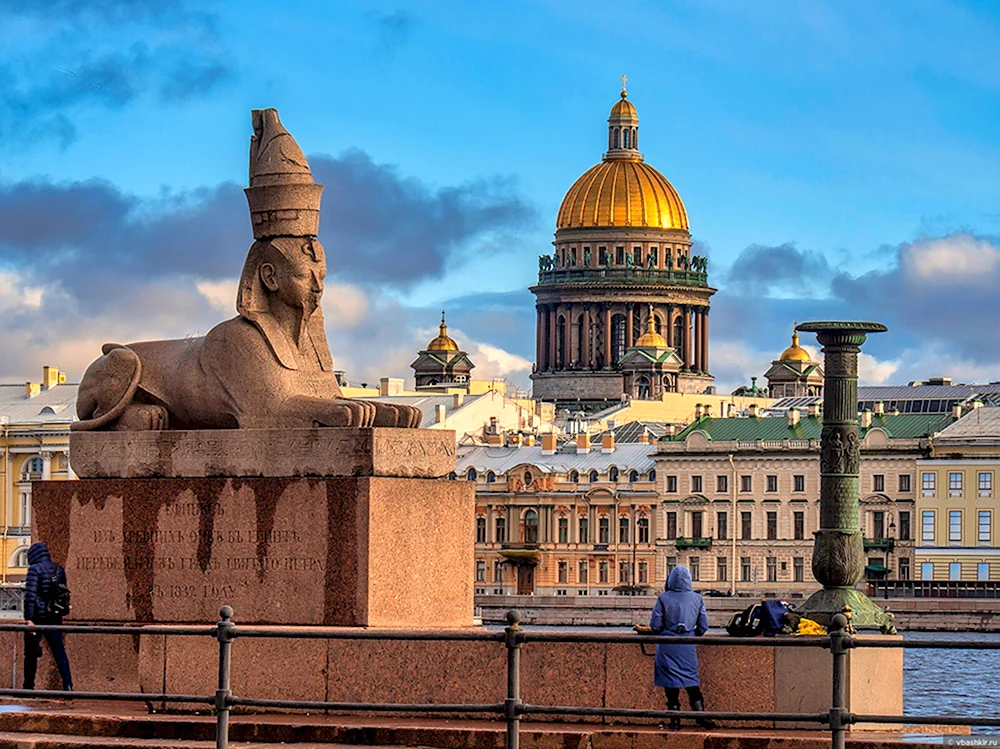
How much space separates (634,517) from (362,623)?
85.0 metres

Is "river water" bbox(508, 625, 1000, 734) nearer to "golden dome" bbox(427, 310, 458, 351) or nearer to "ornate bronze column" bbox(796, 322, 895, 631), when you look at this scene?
"ornate bronze column" bbox(796, 322, 895, 631)

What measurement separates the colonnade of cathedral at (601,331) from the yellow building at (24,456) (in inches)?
1894

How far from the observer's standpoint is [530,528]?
10119cm

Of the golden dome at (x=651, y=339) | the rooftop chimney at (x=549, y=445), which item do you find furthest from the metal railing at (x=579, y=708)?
the golden dome at (x=651, y=339)

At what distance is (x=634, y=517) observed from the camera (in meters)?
100

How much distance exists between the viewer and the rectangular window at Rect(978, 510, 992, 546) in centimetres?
9350

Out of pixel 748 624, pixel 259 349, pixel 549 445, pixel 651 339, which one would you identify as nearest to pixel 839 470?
pixel 259 349

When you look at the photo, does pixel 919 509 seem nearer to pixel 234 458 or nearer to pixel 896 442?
pixel 896 442

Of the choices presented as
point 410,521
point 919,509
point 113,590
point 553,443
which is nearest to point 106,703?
point 113,590

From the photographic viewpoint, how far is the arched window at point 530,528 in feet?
332

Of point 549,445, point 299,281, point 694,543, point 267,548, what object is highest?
point 549,445

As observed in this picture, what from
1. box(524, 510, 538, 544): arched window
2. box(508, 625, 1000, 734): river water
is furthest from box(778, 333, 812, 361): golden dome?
box(508, 625, 1000, 734): river water

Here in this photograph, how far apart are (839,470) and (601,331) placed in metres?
116

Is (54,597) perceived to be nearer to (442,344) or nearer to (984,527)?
(984,527)
